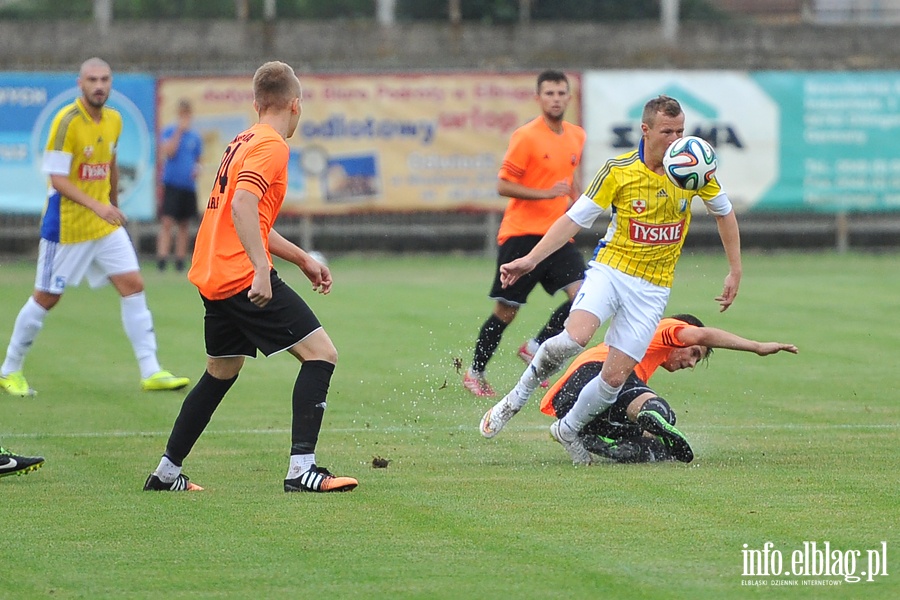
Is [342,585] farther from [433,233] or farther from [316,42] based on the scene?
[316,42]

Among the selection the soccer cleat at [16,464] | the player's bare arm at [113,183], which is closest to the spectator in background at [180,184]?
the player's bare arm at [113,183]

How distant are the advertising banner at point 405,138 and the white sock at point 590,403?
597 inches

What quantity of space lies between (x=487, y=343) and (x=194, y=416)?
3.82 metres

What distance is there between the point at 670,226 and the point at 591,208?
0.41 metres

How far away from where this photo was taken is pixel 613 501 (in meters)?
6.46

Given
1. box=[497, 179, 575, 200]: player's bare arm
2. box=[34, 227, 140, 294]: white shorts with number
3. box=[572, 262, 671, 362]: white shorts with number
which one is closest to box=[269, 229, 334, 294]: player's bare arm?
box=[572, 262, 671, 362]: white shorts with number

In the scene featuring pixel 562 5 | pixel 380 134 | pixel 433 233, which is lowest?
pixel 433 233

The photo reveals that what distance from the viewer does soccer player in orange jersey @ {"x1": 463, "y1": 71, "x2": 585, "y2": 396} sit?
1045 centimetres

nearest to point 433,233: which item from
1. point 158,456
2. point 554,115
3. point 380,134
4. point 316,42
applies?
point 380,134

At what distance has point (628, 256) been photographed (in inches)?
299

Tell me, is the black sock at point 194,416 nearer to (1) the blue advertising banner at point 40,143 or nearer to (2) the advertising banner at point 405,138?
(1) the blue advertising banner at point 40,143

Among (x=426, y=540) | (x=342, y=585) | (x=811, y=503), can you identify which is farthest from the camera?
(x=811, y=503)

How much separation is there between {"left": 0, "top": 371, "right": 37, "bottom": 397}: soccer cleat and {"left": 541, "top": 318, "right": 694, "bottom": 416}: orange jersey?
414cm

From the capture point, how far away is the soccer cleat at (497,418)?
788 centimetres
